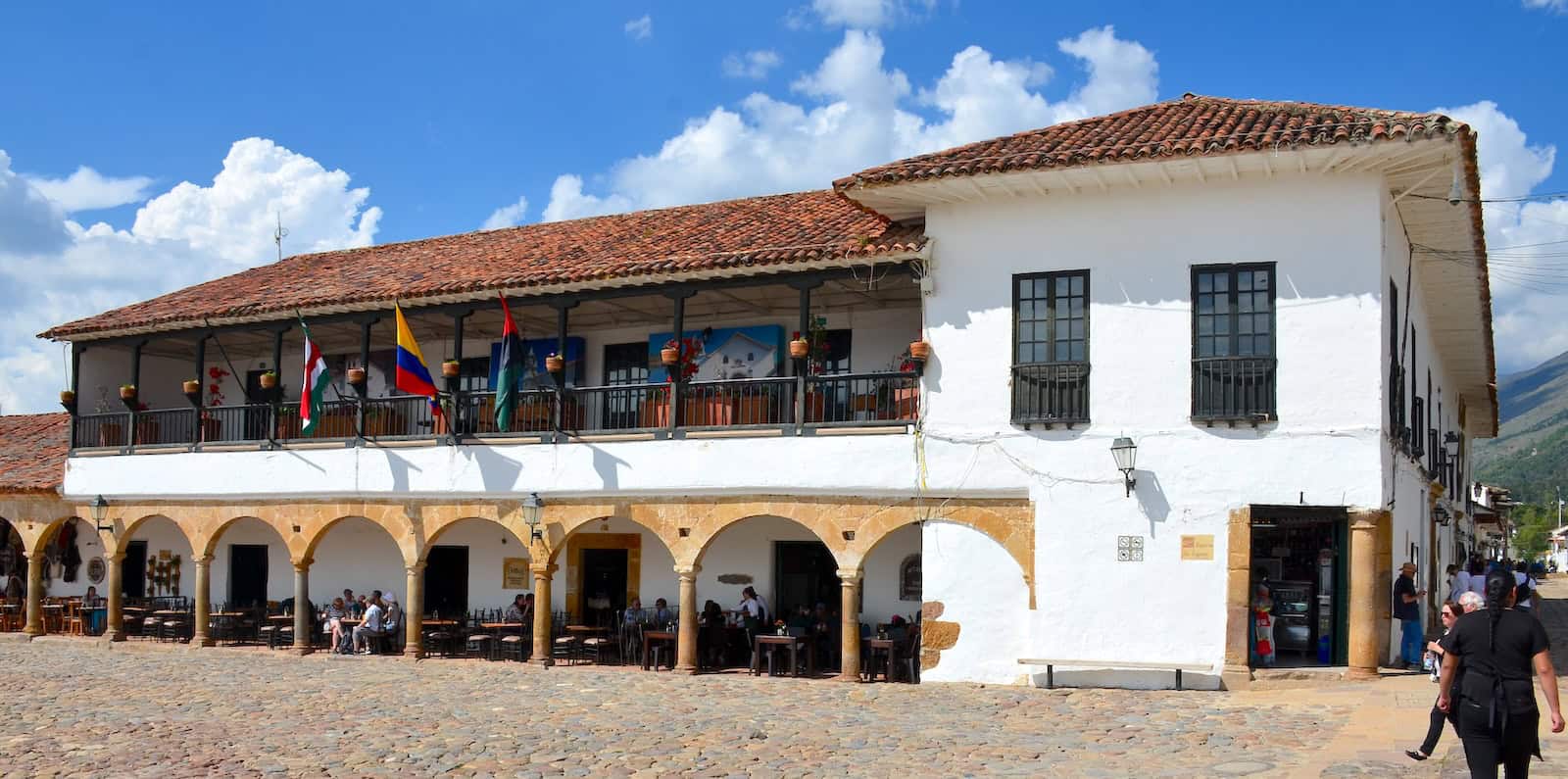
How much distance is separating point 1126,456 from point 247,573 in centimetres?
1630

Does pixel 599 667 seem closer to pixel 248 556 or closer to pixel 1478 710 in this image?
pixel 248 556

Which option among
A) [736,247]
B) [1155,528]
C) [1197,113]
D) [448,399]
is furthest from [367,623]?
[1197,113]

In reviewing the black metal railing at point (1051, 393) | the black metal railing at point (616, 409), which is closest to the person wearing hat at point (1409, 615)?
the black metal railing at point (1051, 393)

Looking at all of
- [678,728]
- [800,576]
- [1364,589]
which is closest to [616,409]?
[800,576]

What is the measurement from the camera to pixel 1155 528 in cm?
1448

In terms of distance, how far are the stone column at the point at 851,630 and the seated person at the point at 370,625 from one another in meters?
7.55

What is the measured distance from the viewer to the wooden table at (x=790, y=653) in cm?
1655

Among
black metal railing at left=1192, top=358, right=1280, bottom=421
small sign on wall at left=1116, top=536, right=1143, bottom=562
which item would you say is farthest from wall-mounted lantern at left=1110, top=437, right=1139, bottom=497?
black metal railing at left=1192, top=358, right=1280, bottom=421

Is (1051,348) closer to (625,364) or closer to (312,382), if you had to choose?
(625,364)

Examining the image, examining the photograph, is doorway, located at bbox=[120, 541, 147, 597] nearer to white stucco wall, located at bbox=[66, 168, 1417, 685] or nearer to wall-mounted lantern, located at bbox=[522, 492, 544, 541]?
wall-mounted lantern, located at bbox=[522, 492, 544, 541]

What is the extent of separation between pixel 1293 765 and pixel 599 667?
10.2m

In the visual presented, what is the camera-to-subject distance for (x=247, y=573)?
936 inches

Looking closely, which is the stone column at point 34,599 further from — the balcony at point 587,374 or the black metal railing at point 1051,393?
the black metal railing at point 1051,393

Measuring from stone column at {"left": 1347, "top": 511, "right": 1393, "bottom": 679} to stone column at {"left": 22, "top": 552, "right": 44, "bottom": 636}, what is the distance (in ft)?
67.7
